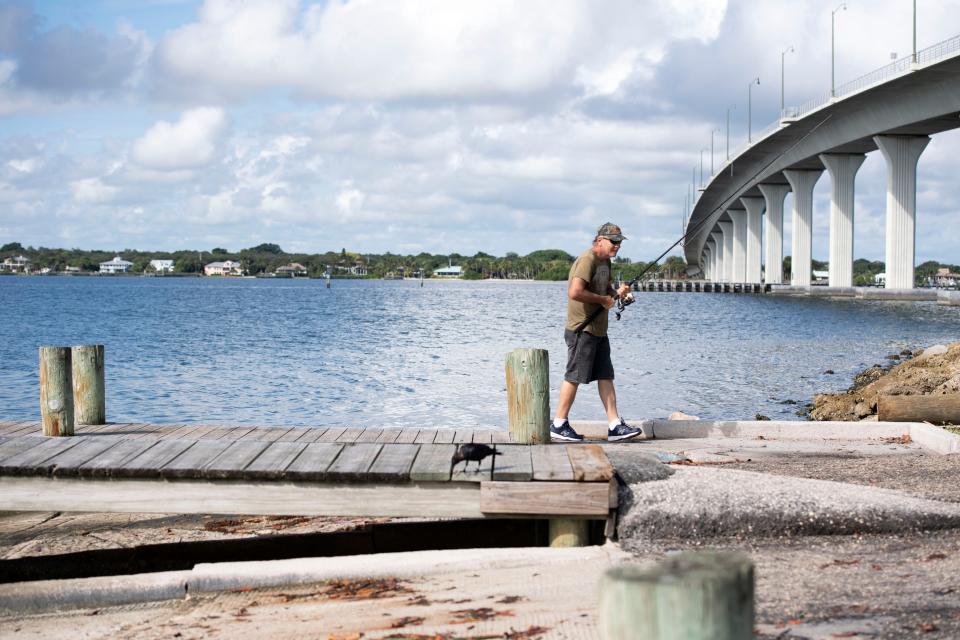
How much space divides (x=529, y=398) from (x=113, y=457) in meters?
3.68

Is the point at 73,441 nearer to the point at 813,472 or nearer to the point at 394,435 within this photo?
the point at 394,435

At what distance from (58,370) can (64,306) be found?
79.0 m

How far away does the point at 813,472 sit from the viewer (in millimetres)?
8562

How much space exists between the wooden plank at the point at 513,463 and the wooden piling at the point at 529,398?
4.00 feet

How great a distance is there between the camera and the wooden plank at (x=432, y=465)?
674cm

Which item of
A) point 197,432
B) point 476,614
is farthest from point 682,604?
point 197,432

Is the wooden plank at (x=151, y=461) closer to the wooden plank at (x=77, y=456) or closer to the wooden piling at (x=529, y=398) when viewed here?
the wooden plank at (x=77, y=456)

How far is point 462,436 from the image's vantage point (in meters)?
9.16

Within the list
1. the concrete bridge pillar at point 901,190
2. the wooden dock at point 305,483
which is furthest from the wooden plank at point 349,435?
the concrete bridge pillar at point 901,190

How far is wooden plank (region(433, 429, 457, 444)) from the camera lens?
8.87m

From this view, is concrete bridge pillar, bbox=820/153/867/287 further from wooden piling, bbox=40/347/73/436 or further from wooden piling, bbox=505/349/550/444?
wooden piling, bbox=40/347/73/436

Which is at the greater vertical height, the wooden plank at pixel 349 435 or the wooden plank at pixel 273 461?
the wooden plank at pixel 273 461

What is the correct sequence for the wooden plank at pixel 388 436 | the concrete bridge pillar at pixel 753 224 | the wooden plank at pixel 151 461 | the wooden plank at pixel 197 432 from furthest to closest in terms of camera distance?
the concrete bridge pillar at pixel 753 224 → the wooden plank at pixel 197 432 → the wooden plank at pixel 388 436 → the wooden plank at pixel 151 461

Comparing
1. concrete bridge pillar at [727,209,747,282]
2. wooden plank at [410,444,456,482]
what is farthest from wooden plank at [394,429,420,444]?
concrete bridge pillar at [727,209,747,282]
